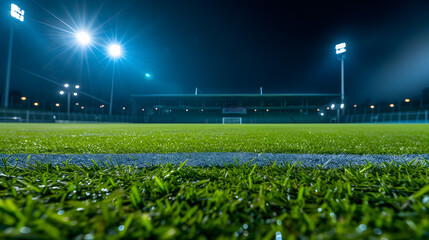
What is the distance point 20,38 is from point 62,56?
269 inches

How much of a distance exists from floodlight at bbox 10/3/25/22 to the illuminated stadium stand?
867 inches

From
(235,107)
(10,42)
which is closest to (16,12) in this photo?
(10,42)

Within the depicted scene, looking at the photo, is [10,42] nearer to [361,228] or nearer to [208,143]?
[208,143]

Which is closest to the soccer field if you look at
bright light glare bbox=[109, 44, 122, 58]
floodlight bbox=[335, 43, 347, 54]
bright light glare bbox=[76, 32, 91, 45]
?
bright light glare bbox=[109, 44, 122, 58]

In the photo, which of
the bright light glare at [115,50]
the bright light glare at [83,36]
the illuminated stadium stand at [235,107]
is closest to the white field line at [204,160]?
the bright light glare at [115,50]

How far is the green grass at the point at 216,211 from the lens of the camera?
466 millimetres

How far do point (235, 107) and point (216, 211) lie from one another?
147ft

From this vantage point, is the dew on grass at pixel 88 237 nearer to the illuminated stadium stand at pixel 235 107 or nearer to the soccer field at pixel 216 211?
the soccer field at pixel 216 211

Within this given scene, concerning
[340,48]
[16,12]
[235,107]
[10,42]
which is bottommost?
[235,107]

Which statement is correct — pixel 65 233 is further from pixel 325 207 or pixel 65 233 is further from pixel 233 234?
pixel 325 207

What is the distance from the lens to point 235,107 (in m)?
45.0

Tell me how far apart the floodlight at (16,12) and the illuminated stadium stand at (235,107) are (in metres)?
22.0

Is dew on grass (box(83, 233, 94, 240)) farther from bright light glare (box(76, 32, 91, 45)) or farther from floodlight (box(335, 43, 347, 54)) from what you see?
floodlight (box(335, 43, 347, 54))

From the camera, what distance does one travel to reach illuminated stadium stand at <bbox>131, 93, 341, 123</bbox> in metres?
42.7
